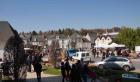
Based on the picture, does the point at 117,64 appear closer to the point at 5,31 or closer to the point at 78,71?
the point at 78,71

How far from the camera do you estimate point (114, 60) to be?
39.6 metres

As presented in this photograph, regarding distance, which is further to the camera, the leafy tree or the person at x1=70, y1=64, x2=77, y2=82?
the leafy tree

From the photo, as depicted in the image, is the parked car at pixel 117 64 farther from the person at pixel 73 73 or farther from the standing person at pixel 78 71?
the standing person at pixel 78 71

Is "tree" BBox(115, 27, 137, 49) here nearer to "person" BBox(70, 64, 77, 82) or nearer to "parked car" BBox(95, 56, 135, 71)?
"parked car" BBox(95, 56, 135, 71)

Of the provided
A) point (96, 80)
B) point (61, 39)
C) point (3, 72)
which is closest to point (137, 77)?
point (96, 80)

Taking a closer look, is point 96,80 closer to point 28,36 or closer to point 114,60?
point 114,60

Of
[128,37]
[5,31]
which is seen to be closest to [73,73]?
[5,31]

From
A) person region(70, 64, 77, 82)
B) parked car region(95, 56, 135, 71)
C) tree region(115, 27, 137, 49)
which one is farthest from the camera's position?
tree region(115, 27, 137, 49)

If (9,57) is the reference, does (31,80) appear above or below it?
below

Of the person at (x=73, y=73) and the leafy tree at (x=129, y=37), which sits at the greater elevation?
the leafy tree at (x=129, y=37)

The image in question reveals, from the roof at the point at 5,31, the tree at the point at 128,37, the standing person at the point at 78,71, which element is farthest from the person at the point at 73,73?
the tree at the point at 128,37

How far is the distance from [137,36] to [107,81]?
79.3 meters

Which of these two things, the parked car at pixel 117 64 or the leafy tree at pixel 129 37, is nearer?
the parked car at pixel 117 64

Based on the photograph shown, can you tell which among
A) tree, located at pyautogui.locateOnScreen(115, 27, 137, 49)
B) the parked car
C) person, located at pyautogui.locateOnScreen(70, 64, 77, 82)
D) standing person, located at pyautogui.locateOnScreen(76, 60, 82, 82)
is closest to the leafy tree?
tree, located at pyautogui.locateOnScreen(115, 27, 137, 49)
